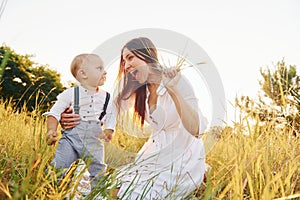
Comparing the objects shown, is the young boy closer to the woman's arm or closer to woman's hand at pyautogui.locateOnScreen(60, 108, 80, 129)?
woman's hand at pyautogui.locateOnScreen(60, 108, 80, 129)

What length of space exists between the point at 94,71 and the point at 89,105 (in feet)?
0.97

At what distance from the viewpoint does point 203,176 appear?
6.75 ft

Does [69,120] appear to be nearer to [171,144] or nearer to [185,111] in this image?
[171,144]

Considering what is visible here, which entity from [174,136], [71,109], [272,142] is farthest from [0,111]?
[272,142]

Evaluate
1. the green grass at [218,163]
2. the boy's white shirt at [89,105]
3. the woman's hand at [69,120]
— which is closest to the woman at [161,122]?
the green grass at [218,163]

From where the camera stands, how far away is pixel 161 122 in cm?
219

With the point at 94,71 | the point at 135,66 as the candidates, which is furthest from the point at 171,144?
the point at 94,71

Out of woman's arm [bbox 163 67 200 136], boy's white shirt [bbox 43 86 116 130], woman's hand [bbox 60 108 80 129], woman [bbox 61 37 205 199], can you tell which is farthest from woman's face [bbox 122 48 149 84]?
woman's hand [bbox 60 108 80 129]

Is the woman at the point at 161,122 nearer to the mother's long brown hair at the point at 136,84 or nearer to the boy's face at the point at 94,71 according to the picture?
the mother's long brown hair at the point at 136,84

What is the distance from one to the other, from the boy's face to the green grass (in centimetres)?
51

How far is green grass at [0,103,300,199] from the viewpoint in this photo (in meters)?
0.84

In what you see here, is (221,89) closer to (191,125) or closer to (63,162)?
(191,125)

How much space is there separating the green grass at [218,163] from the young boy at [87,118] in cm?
14

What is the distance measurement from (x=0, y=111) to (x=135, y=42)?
1261 mm
